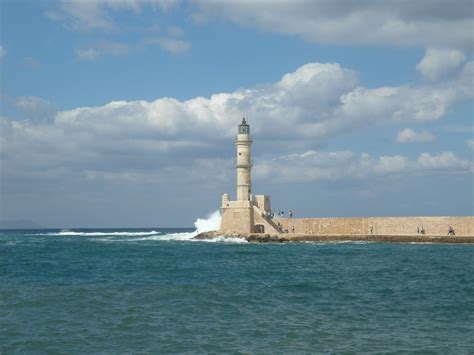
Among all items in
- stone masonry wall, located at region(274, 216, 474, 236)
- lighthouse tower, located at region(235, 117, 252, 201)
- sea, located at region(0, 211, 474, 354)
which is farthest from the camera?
lighthouse tower, located at region(235, 117, 252, 201)

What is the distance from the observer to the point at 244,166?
50.2 m

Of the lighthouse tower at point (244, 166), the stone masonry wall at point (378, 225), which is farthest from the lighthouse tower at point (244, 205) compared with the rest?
the stone masonry wall at point (378, 225)

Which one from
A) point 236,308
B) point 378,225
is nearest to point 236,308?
point 236,308

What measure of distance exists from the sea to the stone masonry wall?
1817 cm

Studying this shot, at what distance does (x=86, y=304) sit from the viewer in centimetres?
1552

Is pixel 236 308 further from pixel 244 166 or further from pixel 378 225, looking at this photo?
pixel 244 166

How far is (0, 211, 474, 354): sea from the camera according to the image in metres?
11.7

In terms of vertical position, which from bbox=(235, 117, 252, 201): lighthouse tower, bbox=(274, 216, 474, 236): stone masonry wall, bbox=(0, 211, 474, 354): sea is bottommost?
bbox=(0, 211, 474, 354): sea

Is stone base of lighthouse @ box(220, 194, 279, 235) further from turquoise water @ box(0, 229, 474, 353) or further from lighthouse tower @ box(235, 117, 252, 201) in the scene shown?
turquoise water @ box(0, 229, 474, 353)

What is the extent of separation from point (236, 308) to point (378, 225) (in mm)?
33001

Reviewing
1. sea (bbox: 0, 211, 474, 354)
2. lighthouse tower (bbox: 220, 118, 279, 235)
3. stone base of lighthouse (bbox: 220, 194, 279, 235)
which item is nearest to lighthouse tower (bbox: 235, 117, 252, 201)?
lighthouse tower (bbox: 220, 118, 279, 235)

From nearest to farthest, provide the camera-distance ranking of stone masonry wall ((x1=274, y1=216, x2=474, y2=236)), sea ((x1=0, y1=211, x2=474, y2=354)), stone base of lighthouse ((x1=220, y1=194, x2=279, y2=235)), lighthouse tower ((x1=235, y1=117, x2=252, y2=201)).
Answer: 1. sea ((x1=0, y1=211, x2=474, y2=354))
2. stone masonry wall ((x1=274, y1=216, x2=474, y2=236))
3. stone base of lighthouse ((x1=220, y1=194, x2=279, y2=235))
4. lighthouse tower ((x1=235, y1=117, x2=252, y2=201))

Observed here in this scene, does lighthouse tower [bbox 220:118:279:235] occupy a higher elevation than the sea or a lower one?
higher

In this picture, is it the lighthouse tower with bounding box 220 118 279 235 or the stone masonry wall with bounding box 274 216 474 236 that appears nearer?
the stone masonry wall with bounding box 274 216 474 236
